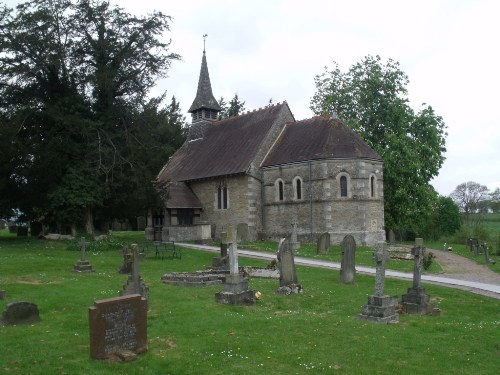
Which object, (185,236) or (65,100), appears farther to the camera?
(185,236)

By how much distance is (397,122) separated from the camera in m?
38.7

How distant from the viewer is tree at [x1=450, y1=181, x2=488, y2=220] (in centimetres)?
7706

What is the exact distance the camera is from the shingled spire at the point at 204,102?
144 ft

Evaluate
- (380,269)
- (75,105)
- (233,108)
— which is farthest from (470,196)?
(380,269)

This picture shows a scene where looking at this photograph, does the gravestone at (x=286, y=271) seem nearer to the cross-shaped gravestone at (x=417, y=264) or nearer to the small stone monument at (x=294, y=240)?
the cross-shaped gravestone at (x=417, y=264)

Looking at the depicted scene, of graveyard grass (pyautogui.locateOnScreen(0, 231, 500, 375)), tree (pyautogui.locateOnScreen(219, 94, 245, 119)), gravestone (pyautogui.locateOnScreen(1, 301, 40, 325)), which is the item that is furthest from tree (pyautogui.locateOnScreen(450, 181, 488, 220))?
gravestone (pyautogui.locateOnScreen(1, 301, 40, 325))

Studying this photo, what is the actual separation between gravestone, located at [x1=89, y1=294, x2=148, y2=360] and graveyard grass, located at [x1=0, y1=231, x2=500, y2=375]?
0.71 feet

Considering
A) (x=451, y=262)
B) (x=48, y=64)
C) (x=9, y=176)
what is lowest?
(x=451, y=262)

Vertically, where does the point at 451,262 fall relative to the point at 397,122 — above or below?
below

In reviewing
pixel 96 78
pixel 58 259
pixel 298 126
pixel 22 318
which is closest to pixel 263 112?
pixel 298 126

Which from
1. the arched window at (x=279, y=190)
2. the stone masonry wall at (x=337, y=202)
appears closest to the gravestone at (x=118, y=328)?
the stone masonry wall at (x=337, y=202)

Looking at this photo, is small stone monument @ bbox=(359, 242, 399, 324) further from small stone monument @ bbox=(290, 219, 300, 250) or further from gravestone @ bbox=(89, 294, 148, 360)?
small stone monument @ bbox=(290, 219, 300, 250)

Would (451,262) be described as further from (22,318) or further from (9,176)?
(9,176)

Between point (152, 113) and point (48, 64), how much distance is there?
258 inches
